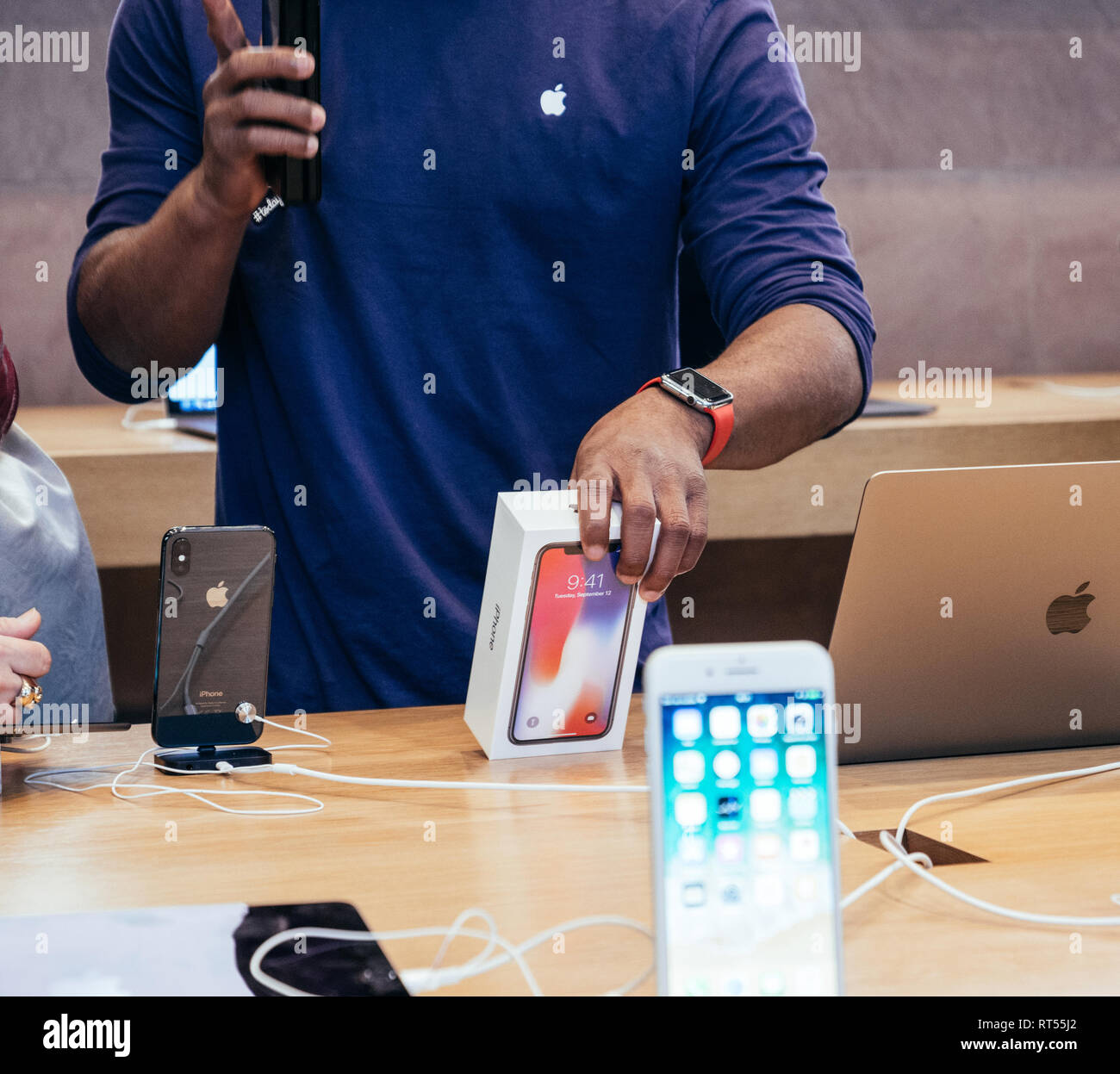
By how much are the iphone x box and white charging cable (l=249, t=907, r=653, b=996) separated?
0.28m

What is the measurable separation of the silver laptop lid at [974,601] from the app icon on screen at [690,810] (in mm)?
345

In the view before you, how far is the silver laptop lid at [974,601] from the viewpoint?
0.90 meters

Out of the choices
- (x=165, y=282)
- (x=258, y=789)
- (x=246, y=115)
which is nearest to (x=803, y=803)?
(x=258, y=789)

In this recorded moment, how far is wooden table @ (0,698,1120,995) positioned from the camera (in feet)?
2.20

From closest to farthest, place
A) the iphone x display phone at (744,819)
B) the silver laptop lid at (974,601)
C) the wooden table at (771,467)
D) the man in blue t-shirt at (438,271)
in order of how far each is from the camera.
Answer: the iphone x display phone at (744,819)
the silver laptop lid at (974,601)
the man in blue t-shirt at (438,271)
the wooden table at (771,467)

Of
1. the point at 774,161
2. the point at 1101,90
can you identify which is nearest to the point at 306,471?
the point at 774,161

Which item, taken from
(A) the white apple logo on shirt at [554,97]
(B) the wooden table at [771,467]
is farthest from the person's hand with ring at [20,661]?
(B) the wooden table at [771,467]

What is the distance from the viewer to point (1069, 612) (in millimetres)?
954

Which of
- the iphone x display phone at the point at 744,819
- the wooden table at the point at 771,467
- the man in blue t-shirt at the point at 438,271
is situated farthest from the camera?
the wooden table at the point at 771,467

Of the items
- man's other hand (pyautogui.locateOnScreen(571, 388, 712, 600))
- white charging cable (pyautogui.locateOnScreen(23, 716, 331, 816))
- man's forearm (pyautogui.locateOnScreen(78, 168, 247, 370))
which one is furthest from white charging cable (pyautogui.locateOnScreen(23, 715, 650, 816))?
man's forearm (pyautogui.locateOnScreen(78, 168, 247, 370))

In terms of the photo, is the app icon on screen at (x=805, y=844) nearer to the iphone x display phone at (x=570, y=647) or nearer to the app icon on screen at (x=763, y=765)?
the app icon on screen at (x=763, y=765)

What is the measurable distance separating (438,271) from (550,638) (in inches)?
17.6
